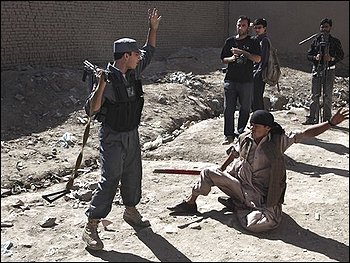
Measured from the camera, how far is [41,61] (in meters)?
9.77

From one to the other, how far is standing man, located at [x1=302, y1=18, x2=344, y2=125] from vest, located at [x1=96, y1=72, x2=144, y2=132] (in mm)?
4154

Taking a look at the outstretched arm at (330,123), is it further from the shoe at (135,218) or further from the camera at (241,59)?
the camera at (241,59)

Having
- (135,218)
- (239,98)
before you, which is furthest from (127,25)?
(135,218)

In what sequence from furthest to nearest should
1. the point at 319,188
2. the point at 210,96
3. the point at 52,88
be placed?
the point at 210,96 < the point at 52,88 < the point at 319,188

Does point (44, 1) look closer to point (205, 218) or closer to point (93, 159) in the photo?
point (93, 159)

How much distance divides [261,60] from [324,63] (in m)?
1.45

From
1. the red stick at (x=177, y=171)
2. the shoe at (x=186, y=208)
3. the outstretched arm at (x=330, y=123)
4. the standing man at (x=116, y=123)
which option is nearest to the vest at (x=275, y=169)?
the outstretched arm at (x=330, y=123)

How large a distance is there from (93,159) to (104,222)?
232cm

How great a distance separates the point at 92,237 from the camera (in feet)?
11.3

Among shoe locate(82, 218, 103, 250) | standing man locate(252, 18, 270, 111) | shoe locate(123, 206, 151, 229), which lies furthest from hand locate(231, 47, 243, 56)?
shoe locate(82, 218, 103, 250)

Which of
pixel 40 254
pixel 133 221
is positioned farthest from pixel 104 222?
pixel 40 254

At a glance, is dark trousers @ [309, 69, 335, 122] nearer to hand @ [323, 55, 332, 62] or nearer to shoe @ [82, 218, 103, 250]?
hand @ [323, 55, 332, 62]

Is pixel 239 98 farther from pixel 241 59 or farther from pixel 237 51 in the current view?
pixel 237 51

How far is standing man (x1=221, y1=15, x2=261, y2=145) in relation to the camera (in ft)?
17.9
